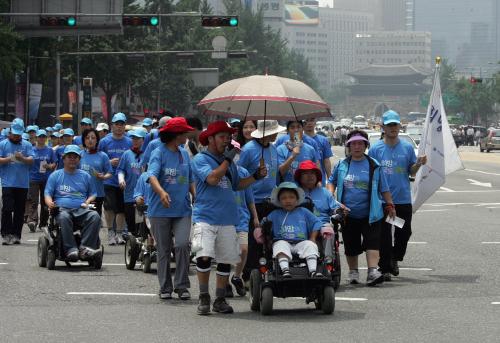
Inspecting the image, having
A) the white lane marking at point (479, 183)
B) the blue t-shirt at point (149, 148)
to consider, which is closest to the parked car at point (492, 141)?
the white lane marking at point (479, 183)

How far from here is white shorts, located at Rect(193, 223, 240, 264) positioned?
1136cm

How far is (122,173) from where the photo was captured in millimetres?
18047

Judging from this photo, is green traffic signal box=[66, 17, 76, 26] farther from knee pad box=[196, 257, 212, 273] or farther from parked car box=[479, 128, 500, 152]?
parked car box=[479, 128, 500, 152]

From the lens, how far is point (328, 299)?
11148 mm

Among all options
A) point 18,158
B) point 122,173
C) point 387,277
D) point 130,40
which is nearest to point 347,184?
point 387,277

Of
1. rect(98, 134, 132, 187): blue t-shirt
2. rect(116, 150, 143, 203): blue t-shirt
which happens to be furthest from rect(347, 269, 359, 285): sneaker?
rect(98, 134, 132, 187): blue t-shirt

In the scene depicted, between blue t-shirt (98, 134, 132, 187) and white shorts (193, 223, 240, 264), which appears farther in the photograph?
blue t-shirt (98, 134, 132, 187)

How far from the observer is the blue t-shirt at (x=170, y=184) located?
12.2 meters

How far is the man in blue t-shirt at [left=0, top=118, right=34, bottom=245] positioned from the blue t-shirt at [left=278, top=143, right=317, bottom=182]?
239 inches

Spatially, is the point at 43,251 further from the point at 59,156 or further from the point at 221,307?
the point at 59,156

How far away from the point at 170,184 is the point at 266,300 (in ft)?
5.65

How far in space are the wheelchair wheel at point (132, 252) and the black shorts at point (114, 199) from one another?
360 cm

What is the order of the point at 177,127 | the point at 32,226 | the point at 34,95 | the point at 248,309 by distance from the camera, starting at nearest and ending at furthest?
1. the point at 248,309
2. the point at 177,127
3. the point at 32,226
4. the point at 34,95

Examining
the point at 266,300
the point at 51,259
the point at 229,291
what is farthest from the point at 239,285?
the point at 51,259
